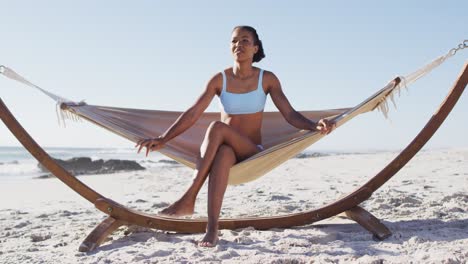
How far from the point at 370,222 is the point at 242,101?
1.01m

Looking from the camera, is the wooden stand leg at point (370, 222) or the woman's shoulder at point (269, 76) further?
the woman's shoulder at point (269, 76)

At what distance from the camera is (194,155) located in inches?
123

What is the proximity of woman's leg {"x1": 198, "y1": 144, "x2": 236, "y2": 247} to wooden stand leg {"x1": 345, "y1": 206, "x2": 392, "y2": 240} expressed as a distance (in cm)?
78

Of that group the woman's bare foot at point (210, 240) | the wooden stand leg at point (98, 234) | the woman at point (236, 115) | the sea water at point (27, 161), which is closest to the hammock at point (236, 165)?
the wooden stand leg at point (98, 234)

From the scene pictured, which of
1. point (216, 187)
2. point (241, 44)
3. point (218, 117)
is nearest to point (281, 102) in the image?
point (241, 44)

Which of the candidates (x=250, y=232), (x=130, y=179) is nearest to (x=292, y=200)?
(x=250, y=232)

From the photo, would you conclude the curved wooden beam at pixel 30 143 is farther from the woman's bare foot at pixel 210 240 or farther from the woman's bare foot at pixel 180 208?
the woman's bare foot at pixel 210 240

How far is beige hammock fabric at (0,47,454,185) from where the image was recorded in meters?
2.74

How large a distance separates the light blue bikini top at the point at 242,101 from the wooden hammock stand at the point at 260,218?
25.6 inches

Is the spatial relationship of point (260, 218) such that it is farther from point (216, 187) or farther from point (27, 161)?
point (27, 161)

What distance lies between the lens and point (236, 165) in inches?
105

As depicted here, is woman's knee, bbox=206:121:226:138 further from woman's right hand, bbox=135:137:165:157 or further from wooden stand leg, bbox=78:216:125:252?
wooden stand leg, bbox=78:216:125:252

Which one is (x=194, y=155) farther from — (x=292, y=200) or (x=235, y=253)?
(x=292, y=200)

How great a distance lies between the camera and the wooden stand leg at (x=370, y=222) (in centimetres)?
266
